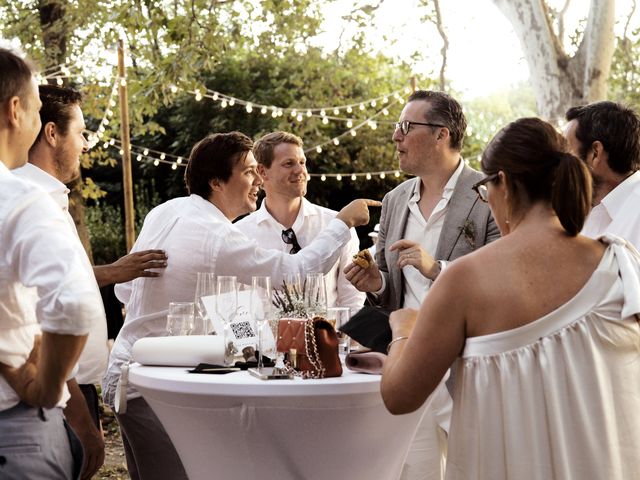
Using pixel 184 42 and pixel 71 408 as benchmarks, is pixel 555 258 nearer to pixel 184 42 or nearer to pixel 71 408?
pixel 71 408

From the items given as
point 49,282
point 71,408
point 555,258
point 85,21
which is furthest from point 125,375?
point 85,21

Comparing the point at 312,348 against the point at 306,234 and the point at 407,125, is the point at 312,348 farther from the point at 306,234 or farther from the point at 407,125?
the point at 306,234

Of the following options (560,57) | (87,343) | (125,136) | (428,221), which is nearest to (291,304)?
(87,343)

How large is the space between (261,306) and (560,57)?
7.47 meters

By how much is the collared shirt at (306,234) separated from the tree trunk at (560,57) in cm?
526

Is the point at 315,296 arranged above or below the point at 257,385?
above

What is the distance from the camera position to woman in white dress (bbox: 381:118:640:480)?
201 centimetres

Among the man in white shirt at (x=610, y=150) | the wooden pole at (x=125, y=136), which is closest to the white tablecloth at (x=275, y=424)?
the man in white shirt at (x=610, y=150)

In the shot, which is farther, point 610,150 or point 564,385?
point 610,150

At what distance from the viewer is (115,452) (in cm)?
691

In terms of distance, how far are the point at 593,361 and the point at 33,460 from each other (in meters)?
1.27

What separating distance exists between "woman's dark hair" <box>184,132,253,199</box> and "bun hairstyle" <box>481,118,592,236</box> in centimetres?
175

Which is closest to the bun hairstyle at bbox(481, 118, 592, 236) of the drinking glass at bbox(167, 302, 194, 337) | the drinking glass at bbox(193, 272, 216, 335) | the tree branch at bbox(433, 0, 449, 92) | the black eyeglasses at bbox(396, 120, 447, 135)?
the drinking glass at bbox(193, 272, 216, 335)

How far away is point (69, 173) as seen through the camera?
10.3 feet
